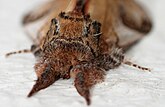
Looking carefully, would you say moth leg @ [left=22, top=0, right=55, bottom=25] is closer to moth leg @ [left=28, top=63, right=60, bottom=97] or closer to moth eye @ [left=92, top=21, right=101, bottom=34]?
moth eye @ [left=92, top=21, right=101, bottom=34]

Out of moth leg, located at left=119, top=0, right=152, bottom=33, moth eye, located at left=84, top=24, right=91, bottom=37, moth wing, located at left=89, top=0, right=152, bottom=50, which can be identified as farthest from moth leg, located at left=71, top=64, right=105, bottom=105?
moth leg, located at left=119, top=0, right=152, bottom=33

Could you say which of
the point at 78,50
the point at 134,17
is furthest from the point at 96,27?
the point at 134,17

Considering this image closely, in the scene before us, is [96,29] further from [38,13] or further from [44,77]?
[38,13]

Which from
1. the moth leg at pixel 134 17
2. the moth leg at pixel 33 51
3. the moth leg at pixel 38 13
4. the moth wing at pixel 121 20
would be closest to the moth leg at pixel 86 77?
the moth wing at pixel 121 20

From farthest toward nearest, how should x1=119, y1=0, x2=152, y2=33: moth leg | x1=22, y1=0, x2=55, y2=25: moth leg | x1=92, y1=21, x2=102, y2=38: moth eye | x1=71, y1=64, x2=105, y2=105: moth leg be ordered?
1. x1=22, y1=0, x2=55, y2=25: moth leg
2. x1=119, y1=0, x2=152, y2=33: moth leg
3. x1=92, y1=21, x2=102, y2=38: moth eye
4. x1=71, y1=64, x2=105, y2=105: moth leg

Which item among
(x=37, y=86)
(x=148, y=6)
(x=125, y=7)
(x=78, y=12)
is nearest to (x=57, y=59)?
(x=37, y=86)
